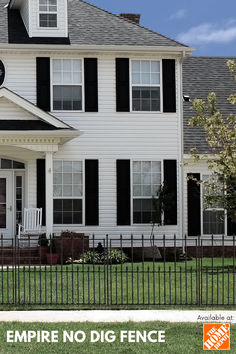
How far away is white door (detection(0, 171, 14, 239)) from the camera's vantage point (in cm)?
2395

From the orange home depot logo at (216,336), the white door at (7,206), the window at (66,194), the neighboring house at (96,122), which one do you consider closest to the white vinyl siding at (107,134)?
the neighboring house at (96,122)

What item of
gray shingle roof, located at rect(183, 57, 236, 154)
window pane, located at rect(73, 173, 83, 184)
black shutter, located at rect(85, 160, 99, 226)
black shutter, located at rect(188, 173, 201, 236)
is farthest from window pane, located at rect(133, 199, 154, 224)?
gray shingle roof, located at rect(183, 57, 236, 154)

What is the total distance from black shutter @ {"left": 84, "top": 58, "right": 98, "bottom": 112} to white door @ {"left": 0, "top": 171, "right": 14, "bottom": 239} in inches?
130

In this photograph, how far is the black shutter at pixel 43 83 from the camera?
77.6ft

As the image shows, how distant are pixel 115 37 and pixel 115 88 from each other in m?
1.80

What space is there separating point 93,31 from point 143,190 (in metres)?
5.50

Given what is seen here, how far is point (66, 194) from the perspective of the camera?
23.7 m

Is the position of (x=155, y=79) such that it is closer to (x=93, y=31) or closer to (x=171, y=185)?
(x=93, y=31)

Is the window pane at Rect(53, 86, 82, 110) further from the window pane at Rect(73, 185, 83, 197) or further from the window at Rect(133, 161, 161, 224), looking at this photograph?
the window at Rect(133, 161, 161, 224)

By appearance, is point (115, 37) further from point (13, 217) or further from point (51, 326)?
point (51, 326)

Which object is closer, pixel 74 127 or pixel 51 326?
pixel 51 326

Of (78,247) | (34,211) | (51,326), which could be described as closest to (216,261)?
(78,247)

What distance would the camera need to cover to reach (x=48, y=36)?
79.3ft

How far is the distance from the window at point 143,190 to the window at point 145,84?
73.3 inches
